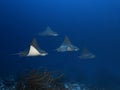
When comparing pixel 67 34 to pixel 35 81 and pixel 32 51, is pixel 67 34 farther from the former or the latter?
pixel 35 81

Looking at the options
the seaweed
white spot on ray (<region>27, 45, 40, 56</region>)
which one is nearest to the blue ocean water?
white spot on ray (<region>27, 45, 40, 56</region>)

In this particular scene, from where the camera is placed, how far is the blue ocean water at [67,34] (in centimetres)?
1302

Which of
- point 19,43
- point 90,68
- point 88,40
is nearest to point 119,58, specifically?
point 90,68

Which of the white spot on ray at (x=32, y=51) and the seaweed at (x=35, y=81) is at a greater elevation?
the white spot on ray at (x=32, y=51)

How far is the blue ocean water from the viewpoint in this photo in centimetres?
1302

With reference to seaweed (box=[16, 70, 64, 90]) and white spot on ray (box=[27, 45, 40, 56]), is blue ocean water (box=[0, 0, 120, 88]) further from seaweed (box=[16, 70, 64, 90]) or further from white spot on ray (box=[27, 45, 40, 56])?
seaweed (box=[16, 70, 64, 90])

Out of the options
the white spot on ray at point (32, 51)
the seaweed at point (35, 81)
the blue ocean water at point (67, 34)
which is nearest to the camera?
the seaweed at point (35, 81)

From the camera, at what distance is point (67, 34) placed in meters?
18.7

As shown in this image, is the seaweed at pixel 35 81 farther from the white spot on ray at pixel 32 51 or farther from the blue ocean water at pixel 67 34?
the blue ocean water at pixel 67 34

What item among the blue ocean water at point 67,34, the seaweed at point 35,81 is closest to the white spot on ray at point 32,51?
the seaweed at point 35,81

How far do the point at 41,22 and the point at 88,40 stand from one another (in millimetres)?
5423

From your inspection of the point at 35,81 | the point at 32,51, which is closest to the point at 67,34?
the point at 32,51

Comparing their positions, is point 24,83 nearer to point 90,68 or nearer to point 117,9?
point 90,68

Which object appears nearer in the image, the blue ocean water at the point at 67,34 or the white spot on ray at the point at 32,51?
the white spot on ray at the point at 32,51
